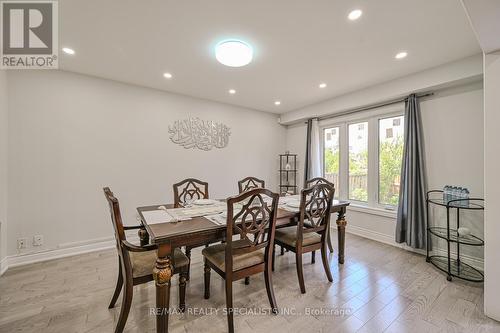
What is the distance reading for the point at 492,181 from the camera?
1.70 meters

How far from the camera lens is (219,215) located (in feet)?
6.54

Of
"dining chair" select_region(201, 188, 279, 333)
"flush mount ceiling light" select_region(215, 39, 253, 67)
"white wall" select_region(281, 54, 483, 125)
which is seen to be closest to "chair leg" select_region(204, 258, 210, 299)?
"dining chair" select_region(201, 188, 279, 333)

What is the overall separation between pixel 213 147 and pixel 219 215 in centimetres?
223

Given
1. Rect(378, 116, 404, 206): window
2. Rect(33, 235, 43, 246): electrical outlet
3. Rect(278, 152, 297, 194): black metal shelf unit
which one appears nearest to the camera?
Rect(33, 235, 43, 246): electrical outlet

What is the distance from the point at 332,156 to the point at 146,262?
12.5 ft

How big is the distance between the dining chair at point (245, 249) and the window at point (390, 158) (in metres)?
2.65

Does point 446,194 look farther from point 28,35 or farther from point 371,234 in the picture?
point 28,35

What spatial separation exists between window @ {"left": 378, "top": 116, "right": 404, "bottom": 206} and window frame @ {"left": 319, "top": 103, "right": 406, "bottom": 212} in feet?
0.15

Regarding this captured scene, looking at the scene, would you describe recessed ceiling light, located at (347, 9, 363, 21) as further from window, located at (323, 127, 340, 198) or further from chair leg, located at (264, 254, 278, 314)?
window, located at (323, 127, 340, 198)

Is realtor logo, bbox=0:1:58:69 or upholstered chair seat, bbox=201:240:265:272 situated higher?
realtor logo, bbox=0:1:58:69

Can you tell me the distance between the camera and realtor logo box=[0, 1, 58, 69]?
5.67 ft

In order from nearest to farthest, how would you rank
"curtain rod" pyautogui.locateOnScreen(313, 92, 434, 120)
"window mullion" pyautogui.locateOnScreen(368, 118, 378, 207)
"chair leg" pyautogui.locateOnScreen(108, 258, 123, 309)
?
"chair leg" pyautogui.locateOnScreen(108, 258, 123, 309) → "curtain rod" pyautogui.locateOnScreen(313, 92, 434, 120) → "window mullion" pyautogui.locateOnScreen(368, 118, 378, 207)

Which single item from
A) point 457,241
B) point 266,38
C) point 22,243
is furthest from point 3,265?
point 457,241

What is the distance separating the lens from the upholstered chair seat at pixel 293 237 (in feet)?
7.14
